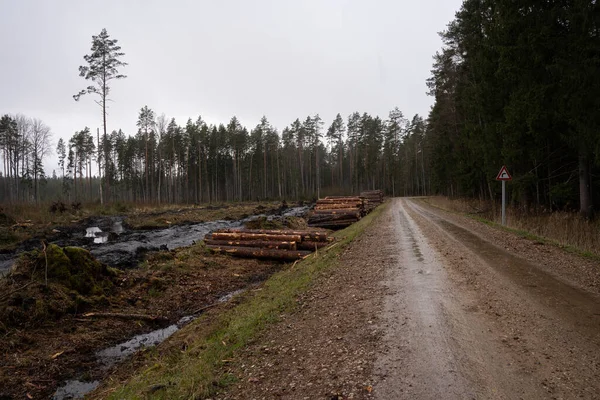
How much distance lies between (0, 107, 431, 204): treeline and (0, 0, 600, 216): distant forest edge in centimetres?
33

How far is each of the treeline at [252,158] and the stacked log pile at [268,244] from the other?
50.2 metres

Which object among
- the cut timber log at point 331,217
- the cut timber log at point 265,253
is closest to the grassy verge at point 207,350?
the cut timber log at point 265,253

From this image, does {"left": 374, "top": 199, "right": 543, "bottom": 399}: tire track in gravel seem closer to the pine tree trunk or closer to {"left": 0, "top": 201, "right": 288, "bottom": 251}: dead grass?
the pine tree trunk

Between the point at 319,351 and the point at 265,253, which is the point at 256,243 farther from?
the point at 319,351

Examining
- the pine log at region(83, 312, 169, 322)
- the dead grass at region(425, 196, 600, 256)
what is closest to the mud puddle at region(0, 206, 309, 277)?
the pine log at region(83, 312, 169, 322)

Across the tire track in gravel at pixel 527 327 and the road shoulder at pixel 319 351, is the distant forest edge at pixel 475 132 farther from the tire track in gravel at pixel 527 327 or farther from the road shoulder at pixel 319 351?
the road shoulder at pixel 319 351

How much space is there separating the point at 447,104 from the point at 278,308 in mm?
29604

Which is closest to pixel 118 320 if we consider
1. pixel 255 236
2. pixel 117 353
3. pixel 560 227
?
pixel 117 353

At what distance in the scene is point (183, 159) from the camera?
6606 centimetres

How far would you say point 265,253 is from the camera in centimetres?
1213

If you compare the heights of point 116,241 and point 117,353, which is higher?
point 116,241

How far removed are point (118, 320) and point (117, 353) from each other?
122 centimetres

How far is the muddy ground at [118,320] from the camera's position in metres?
4.72

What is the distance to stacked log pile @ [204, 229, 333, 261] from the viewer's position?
1210cm
